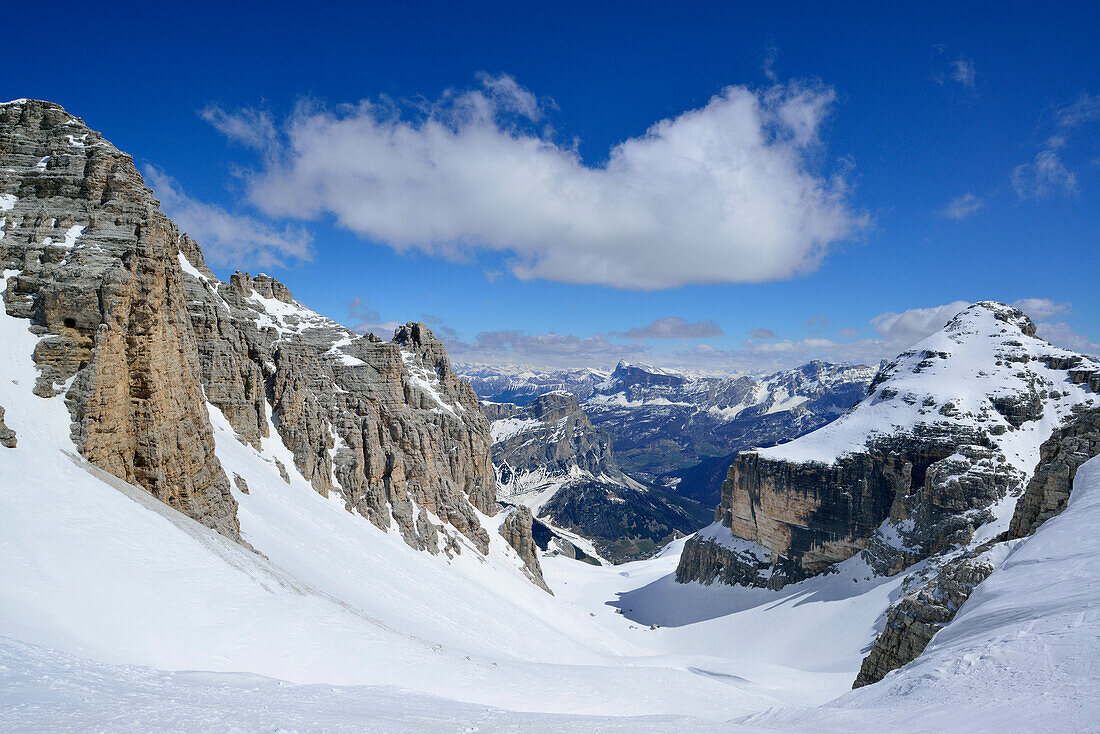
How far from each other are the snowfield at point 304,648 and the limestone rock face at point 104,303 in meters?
1.56

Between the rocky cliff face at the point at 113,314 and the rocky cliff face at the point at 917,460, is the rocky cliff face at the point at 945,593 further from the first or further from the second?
the rocky cliff face at the point at 917,460

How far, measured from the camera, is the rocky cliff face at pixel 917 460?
6831 centimetres

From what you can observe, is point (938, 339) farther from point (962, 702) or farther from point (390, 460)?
point (962, 702)

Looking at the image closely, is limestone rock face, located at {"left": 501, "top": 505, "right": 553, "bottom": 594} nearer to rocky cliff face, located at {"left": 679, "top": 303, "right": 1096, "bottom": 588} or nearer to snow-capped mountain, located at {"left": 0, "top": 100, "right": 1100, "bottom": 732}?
snow-capped mountain, located at {"left": 0, "top": 100, "right": 1100, "bottom": 732}

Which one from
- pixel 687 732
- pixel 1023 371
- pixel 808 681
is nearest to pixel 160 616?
pixel 687 732

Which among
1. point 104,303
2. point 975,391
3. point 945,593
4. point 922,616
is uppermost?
point 975,391

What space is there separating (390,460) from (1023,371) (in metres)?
93.7

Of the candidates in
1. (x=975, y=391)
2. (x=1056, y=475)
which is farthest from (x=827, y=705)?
(x=975, y=391)

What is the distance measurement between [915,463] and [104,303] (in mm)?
92698

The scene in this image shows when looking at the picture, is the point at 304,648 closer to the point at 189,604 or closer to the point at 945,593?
the point at 189,604

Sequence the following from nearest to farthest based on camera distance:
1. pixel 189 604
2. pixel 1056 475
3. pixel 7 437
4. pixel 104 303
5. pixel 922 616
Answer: pixel 189 604
pixel 7 437
pixel 922 616
pixel 104 303
pixel 1056 475

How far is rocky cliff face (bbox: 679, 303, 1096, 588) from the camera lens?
224 ft

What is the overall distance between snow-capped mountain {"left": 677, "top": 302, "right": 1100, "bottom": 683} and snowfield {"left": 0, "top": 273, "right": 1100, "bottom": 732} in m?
45.0

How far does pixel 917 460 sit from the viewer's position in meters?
76.1
